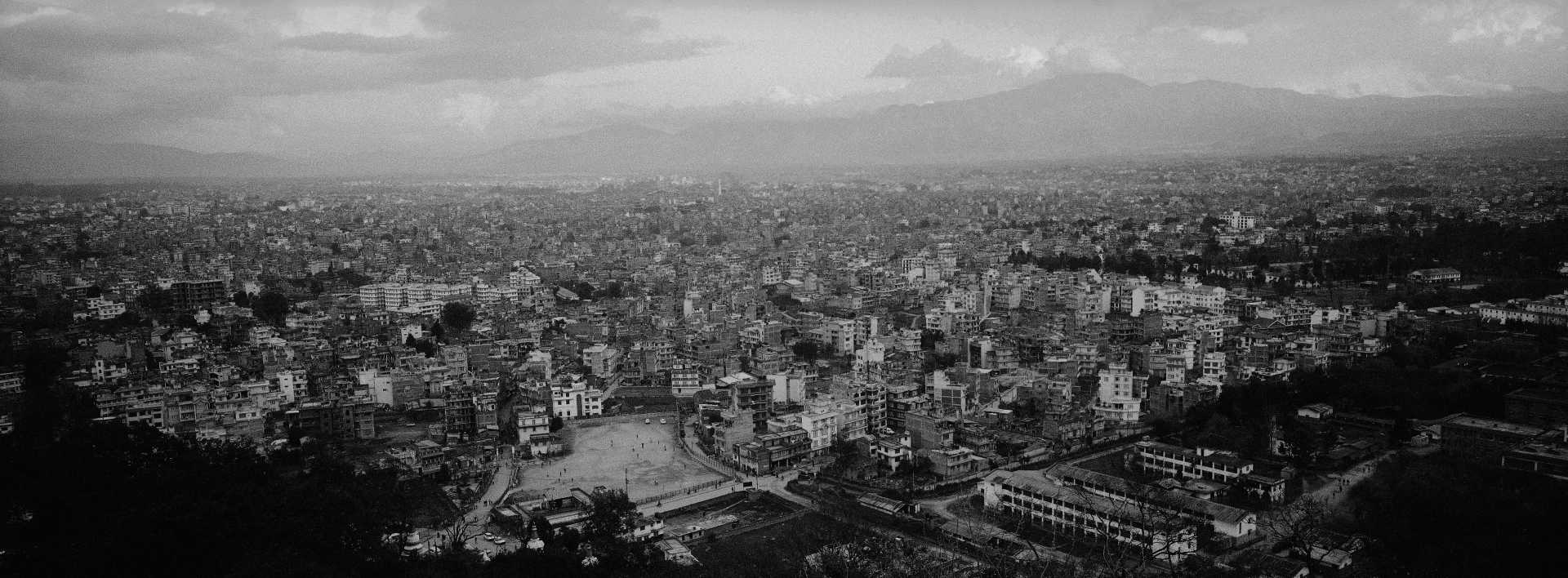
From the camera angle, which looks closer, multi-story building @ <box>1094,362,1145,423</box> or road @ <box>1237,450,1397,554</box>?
road @ <box>1237,450,1397,554</box>

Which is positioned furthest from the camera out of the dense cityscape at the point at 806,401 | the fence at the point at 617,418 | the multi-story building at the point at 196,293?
the multi-story building at the point at 196,293

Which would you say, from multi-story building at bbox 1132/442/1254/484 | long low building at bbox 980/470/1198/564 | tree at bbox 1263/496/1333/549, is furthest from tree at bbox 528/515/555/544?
multi-story building at bbox 1132/442/1254/484

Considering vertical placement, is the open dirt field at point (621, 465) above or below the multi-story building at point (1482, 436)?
below

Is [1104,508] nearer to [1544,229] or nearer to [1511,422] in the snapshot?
[1511,422]

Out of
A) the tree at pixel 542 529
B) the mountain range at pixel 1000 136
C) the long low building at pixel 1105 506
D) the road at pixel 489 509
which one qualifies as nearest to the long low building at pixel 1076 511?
the long low building at pixel 1105 506

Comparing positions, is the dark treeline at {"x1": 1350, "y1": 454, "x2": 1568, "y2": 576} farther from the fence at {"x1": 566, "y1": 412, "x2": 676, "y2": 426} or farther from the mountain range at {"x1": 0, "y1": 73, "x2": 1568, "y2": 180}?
the mountain range at {"x1": 0, "y1": 73, "x2": 1568, "y2": 180}

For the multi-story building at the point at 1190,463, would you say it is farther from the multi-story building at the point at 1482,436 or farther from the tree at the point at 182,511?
the tree at the point at 182,511

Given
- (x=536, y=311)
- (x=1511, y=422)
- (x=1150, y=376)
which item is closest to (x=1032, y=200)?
(x=536, y=311)
